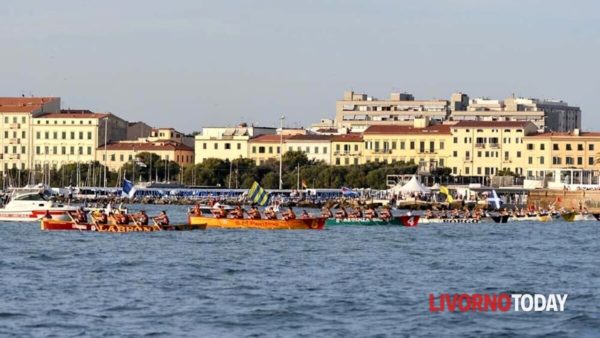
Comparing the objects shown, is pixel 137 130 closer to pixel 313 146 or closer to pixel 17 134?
pixel 17 134

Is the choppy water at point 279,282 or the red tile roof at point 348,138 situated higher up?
the red tile roof at point 348,138

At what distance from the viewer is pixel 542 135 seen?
15475cm

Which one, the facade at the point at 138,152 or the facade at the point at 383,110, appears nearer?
the facade at the point at 138,152

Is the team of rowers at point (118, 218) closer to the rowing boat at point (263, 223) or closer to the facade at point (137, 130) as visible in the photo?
the rowing boat at point (263, 223)

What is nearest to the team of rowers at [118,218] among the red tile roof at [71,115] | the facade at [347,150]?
the facade at [347,150]

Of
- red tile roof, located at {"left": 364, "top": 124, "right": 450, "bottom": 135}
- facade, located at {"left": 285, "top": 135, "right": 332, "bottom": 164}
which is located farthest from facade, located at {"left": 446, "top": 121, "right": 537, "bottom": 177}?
facade, located at {"left": 285, "top": 135, "right": 332, "bottom": 164}

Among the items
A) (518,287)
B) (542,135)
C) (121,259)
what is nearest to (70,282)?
(121,259)

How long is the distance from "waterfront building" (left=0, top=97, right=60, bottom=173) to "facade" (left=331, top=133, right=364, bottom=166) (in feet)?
96.6

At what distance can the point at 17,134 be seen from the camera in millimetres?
167375

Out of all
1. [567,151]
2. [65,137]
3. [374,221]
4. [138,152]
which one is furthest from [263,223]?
[65,137]

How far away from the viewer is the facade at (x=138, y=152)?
165 meters

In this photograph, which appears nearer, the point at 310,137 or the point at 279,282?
the point at 279,282

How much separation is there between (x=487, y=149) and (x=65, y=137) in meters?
40.9

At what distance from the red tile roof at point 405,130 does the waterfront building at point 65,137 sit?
26079 millimetres
